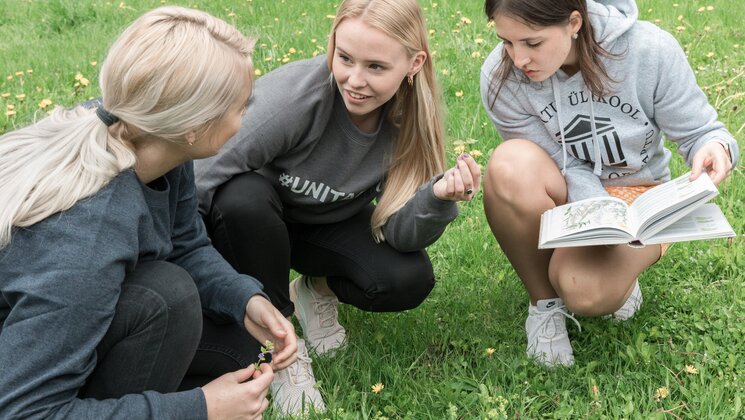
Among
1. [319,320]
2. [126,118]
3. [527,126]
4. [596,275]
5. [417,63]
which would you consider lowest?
[319,320]

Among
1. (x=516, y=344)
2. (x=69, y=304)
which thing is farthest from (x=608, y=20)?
(x=69, y=304)

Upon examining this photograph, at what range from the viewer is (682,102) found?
2514mm

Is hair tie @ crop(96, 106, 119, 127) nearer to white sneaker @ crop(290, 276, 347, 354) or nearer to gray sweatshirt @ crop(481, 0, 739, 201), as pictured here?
white sneaker @ crop(290, 276, 347, 354)

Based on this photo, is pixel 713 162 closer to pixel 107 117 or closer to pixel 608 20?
pixel 608 20

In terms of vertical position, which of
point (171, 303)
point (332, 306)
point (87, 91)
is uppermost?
point (171, 303)

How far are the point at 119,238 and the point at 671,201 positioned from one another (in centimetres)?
Result: 129

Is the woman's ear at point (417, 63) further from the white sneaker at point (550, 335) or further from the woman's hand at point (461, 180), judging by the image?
the white sneaker at point (550, 335)

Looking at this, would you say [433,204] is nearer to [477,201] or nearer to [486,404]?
[486,404]

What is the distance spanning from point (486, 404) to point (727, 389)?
648 mm

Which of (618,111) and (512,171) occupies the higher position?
(618,111)

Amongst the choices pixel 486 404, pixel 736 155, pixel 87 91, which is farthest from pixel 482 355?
pixel 87 91

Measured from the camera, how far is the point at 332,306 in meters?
2.83

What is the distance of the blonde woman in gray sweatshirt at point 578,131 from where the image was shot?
8.11 ft

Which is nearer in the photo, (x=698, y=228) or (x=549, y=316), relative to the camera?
(x=698, y=228)
